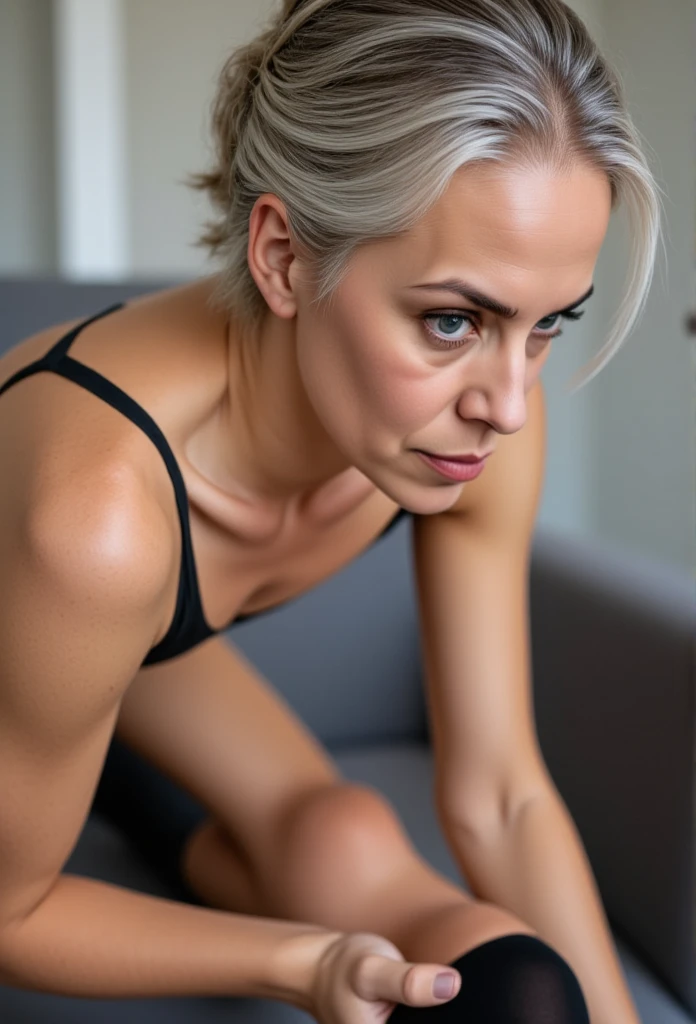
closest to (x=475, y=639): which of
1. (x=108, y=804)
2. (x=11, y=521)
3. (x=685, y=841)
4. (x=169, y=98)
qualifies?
(x=685, y=841)

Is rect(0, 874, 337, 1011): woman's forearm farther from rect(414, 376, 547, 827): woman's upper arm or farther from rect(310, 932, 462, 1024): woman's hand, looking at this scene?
rect(414, 376, 547, 827): woman's upper arm

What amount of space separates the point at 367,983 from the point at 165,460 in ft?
1.44

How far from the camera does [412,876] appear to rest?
1.21 m

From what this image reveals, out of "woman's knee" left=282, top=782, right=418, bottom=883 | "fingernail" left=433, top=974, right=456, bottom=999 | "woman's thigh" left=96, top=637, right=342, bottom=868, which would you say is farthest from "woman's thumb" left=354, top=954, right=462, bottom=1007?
"woman's thigh" left=96, top=637, right=342, bottom=868

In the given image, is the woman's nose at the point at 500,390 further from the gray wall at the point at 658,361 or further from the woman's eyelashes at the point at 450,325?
the gray wall at the point at 658,361

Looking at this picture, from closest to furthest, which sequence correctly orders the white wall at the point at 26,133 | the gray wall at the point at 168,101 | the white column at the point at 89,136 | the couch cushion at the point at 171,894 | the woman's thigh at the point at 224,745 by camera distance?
the couch cushion at the point at 171,894 < the woman's thigh at the point at 224,745 < the white column at the point at 89,136 < the white wall at the point at 26,133 < the gray wall at the point at 168,101

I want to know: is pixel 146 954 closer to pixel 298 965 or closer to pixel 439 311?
pixel 298 965

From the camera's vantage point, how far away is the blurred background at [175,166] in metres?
2.30

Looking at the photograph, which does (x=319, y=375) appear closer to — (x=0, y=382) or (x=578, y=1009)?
(x=0, y=382)

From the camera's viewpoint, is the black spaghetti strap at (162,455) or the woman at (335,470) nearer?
the woman at (335,470)

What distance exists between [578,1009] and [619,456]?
6.87ft

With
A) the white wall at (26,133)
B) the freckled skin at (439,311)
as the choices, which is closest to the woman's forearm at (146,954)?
the freckled skin at (439,311)

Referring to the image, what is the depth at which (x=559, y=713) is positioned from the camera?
164cm

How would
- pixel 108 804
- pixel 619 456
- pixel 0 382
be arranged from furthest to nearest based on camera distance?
pixel 619 456 → pixel 108 804 → pixel 0 382
